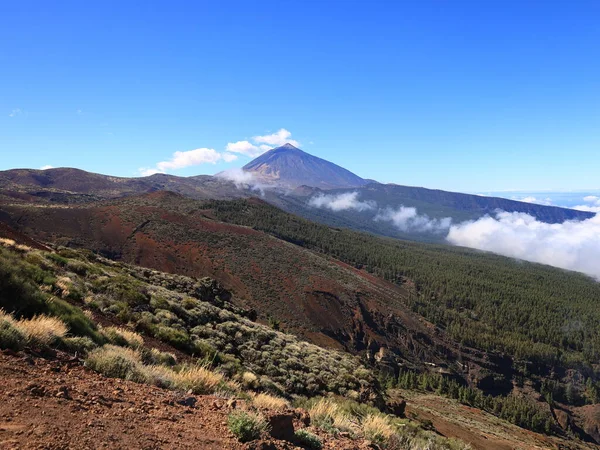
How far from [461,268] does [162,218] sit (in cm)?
11112

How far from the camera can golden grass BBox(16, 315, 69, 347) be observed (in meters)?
6.20

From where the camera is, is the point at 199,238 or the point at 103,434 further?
the point at 199,238

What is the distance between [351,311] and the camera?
218ft

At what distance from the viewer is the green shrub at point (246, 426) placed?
5055mm

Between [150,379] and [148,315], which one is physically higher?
[150,379]

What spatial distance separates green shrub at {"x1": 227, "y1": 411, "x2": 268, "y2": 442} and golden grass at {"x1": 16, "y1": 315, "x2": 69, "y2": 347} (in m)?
3.87


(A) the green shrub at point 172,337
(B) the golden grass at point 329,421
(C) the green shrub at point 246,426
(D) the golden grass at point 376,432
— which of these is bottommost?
(A) the green shrub at point 172,337

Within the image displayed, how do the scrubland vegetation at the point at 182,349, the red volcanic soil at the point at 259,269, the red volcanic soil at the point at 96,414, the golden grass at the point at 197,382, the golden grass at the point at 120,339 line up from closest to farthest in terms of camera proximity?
the red volcanic soil at the point at 96,414 → the scrubland vegetation at the point at 182,349 → the golden grass at the point at 197,382 → the golden grass at the point at 120,339 → the red volcanic soil at the point at 259,269

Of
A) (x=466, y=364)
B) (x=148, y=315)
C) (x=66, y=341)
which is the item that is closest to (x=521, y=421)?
(x=466, y=364)

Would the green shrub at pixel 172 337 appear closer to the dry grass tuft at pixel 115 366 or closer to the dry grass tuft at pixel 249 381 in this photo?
the dry grass tuft at pixel 249 381

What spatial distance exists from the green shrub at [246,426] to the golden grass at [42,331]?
3870mm

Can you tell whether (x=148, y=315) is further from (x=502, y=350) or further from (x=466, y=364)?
(x=502, y=350)

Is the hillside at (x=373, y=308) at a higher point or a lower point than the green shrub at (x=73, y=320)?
lower

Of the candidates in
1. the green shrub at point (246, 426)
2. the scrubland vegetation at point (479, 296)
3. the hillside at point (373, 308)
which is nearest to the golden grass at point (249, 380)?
the green shrub at point (246, 426)
